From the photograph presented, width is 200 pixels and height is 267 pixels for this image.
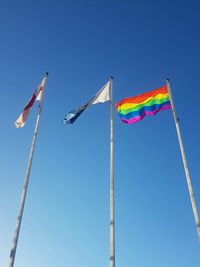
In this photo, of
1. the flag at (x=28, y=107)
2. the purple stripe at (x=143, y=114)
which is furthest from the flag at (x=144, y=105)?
the flag at (x=28, y=107)

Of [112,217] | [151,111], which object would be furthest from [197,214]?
[151,111]

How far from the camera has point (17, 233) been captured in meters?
18.5

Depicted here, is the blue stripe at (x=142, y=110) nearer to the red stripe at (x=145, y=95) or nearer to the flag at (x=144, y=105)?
the flag at (x=144, y=105)

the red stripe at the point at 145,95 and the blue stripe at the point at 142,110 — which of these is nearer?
the blue stripe at the point at 142,110

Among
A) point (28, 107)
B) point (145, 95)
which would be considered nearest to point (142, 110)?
point (145, 95)

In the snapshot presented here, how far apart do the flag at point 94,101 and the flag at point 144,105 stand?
4.67 feet

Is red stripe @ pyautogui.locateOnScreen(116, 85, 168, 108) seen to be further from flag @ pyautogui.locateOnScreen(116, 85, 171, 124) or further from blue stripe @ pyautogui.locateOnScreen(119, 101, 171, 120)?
blue stripe @ pyautogui.locateOnScreen(119, 101, 171, 120)

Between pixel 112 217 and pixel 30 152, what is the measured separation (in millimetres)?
6781

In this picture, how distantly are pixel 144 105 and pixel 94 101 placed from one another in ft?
12.1

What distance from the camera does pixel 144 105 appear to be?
24625mm

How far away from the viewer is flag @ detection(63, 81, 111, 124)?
2479 cm

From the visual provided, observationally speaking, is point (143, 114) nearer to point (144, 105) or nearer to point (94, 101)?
point (144, 105)

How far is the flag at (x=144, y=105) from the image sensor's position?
79.6 feet

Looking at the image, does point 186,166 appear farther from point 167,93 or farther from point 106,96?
point 106,96
